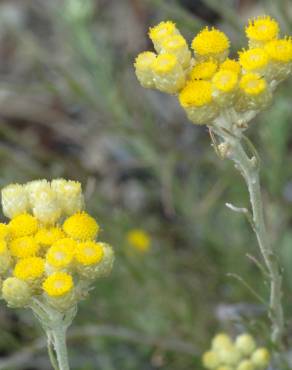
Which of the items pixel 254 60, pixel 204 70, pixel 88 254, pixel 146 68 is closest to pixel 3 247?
pixel 88 254

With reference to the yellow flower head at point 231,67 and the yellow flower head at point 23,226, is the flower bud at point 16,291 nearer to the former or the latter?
the yellow flower head at point 23,226

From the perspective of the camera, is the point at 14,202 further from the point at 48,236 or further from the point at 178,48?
the point at 178,48

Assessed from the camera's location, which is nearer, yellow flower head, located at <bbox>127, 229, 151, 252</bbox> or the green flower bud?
the green flower bud

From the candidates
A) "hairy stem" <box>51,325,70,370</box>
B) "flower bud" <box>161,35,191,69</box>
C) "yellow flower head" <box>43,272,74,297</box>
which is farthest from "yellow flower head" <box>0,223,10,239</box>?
"flower bud" <box>161,35,191,69</box>

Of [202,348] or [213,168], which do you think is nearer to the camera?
[202,348]

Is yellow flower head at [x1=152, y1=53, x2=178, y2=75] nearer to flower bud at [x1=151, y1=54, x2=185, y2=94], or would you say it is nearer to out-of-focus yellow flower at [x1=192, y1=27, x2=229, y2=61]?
flower bud at [x1=151, y1=54, x2=185, y2=94]

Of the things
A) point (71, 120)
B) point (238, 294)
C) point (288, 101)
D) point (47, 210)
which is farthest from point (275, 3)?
point (71, 120)

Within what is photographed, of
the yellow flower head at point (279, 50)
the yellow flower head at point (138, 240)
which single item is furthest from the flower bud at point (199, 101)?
the yellow flower head at point (138, 240)

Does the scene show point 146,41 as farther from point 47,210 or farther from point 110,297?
point 47,210
